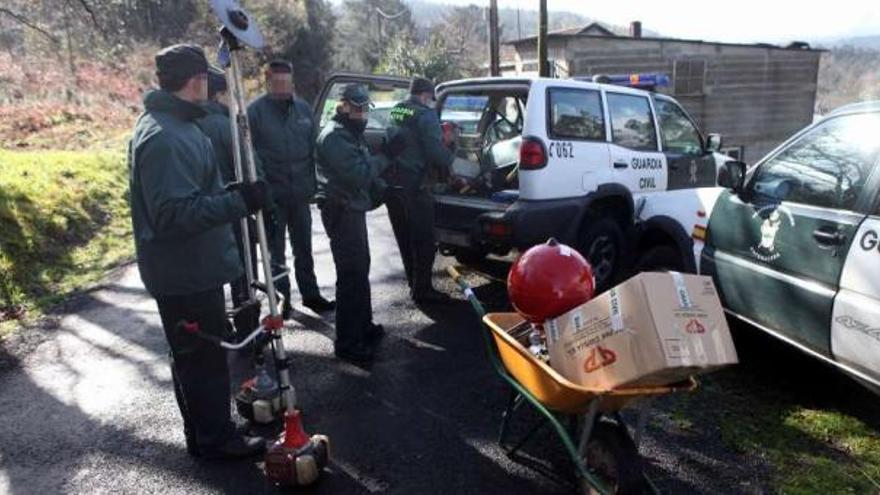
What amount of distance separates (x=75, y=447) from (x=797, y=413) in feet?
13.7

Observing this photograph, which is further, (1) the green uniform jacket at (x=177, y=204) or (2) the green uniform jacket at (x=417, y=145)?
(2) the green uniform jacket at (x=417, y=145)

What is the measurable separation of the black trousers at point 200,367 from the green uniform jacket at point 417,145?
2.31 m

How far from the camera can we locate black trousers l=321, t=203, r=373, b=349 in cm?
442

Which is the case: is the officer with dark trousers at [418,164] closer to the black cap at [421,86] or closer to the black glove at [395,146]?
the black cap at [421,86]

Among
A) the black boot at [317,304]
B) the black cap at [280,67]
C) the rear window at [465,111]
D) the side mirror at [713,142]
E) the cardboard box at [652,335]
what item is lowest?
the black boot at [317,304]

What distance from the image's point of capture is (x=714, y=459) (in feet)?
11.0

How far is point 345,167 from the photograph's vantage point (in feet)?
14.0

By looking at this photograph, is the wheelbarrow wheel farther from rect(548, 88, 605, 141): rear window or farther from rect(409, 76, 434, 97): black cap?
rect(409, 76, 434, 97): black cap

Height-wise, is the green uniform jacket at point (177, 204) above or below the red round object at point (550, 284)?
above

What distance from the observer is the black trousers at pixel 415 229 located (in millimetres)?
5371

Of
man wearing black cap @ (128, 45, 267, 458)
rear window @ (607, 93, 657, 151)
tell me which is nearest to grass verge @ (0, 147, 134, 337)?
man wearing black cap @ (128, 45, 267, 458)

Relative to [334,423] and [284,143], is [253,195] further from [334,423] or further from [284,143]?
[284,143]

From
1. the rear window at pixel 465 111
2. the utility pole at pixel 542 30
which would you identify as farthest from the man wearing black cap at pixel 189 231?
the utility pole at pixel 542 30

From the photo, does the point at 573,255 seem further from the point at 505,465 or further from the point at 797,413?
the point at 797,413
